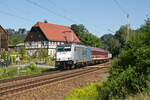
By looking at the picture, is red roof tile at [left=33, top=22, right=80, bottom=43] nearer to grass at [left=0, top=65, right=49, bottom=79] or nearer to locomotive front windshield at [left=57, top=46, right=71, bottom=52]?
locomotive front windshield at [left=57, top=46, right=71, bottom=52]

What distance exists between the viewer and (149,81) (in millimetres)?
8312

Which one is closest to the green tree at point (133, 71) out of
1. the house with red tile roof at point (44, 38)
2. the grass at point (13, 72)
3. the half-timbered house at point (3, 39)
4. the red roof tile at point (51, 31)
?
the grass at point (13, 72)

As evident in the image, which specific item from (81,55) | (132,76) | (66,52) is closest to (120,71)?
(132,76)

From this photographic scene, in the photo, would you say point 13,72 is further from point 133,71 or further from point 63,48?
point 133,71

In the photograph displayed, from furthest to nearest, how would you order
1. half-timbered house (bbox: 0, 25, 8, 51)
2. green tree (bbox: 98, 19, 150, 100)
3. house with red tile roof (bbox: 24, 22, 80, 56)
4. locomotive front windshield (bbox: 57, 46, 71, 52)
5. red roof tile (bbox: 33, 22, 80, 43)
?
red roof tile (bbox: 33, 22, 80, 43)
house with red tile roof (bbox: 24, 22, 80, 56)
half-timbered house (bbox: 0, 25, 8, 51)
locomotive front windshield (bbox: 57, 46, 71, 52)
green tree (bbox: 98, 19, 150, 100)

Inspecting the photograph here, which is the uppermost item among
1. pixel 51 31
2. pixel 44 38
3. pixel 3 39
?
pixel 51 31

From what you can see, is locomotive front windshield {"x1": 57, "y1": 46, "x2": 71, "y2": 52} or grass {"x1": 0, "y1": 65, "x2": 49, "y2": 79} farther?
locomotive front windshield {"x1": 57, "y1": 46, "x2": 71, "y2": 52}

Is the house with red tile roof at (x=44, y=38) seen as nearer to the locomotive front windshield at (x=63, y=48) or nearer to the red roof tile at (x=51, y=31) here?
the red roof tile at (x=51, y=31)

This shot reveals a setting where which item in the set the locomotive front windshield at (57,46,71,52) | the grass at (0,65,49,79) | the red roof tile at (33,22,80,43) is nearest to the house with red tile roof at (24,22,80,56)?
the red roof tile at (33,22,80,43)

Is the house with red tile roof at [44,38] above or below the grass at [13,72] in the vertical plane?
above

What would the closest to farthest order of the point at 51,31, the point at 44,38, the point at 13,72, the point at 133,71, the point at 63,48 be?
the point at 133,71 < the point at 13,72 < the point at 63,48 < the point at 44,38 < the point at 51,31

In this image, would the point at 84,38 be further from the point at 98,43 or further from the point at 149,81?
the point at 149,81

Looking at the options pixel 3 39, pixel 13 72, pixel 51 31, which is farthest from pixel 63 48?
pixel 51 31

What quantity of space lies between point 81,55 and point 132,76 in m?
18.6
